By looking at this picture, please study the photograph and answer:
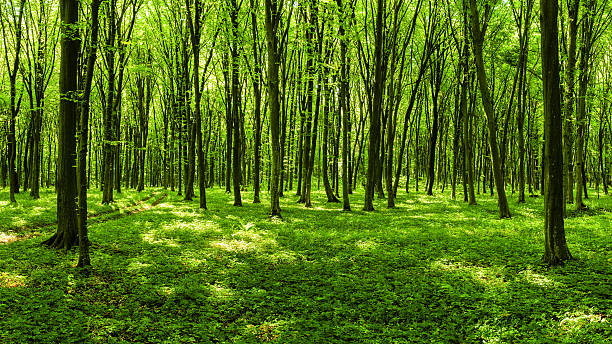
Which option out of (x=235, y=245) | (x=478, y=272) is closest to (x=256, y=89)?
(x=235, y=245)

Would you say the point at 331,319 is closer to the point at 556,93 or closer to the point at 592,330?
the point at 592,330

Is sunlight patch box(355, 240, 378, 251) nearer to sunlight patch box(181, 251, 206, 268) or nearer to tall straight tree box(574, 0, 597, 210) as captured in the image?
sunlight patch box(181, 251, 206, 268)

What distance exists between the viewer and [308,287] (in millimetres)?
8125

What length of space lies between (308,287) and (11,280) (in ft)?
21.6

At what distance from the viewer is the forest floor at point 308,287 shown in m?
5.76

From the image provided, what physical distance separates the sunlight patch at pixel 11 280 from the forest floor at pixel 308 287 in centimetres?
6

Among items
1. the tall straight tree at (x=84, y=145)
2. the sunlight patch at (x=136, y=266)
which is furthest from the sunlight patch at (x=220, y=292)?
the tall straight tree at (x=84, y=145)

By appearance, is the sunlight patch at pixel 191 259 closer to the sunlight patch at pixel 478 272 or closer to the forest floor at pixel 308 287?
the forest floor at pixel 308 287

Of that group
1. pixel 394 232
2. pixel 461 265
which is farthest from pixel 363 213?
pixel 461 265

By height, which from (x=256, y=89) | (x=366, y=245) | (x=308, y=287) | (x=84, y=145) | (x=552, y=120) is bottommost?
(x=308, y=287)

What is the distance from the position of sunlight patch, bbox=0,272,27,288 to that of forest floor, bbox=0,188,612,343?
0.06 m

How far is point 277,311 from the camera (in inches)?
271

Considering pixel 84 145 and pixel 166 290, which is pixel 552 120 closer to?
pixel 166 290

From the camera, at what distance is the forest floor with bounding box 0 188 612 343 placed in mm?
5758
